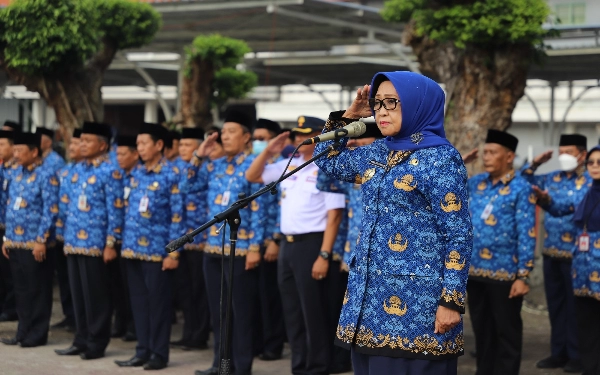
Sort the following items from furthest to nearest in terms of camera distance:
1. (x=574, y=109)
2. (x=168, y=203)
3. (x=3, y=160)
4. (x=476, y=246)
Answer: (x=574, y=109) → (x=3, y=160) → (x=168, y=203) → (x=476, y=246)

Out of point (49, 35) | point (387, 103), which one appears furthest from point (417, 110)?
point (49, 35)

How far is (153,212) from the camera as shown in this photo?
26.6 feet

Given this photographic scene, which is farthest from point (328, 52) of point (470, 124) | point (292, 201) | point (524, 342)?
point (292, 201)

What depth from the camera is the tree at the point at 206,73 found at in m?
14.0

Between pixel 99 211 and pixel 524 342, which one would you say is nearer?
pixel 99 211

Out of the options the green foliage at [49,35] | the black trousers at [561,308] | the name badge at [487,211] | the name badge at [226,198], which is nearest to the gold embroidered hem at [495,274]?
the name badge at [487,211]

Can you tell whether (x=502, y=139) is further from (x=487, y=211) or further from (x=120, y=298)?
(x=120, y=298)

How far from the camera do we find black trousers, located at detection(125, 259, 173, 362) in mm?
7992

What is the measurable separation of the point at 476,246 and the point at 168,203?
8.95 ft

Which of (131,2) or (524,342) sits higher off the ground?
(131,2)

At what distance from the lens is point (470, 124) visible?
33.5 ft

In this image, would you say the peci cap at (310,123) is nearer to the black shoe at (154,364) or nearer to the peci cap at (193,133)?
the black shoe at (154,364)

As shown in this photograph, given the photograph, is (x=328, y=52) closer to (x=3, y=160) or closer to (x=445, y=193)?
(x=3, y=160)

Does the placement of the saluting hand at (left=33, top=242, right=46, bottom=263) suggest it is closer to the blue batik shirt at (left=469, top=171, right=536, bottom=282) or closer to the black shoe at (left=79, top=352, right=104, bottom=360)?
the black shoe at (left=79, top=352, right=104, bottom=360)
